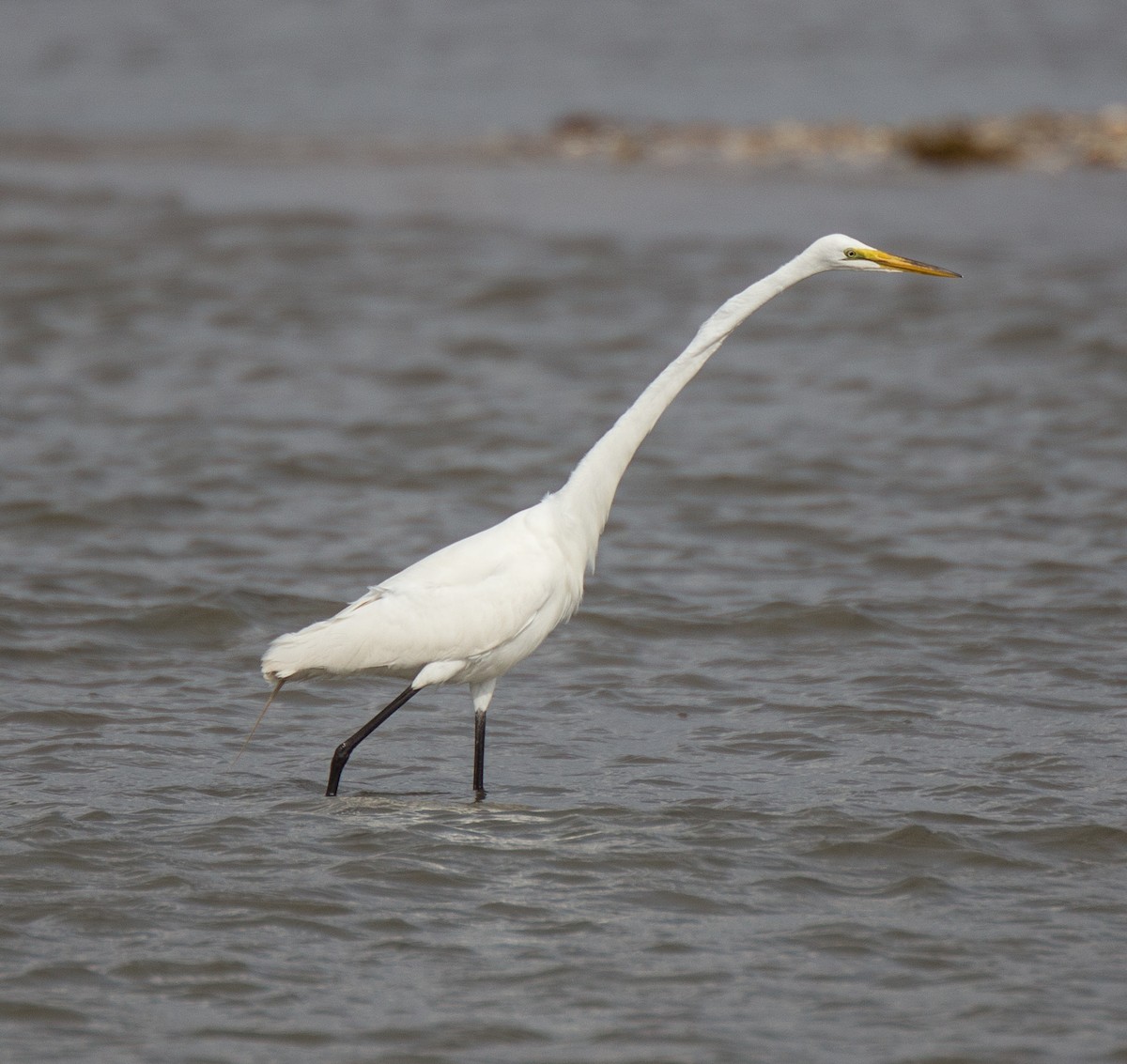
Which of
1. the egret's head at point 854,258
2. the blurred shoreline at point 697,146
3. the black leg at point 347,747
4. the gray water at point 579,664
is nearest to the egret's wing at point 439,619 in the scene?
the black leg at point 347,747

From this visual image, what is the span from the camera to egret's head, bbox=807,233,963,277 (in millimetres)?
5493

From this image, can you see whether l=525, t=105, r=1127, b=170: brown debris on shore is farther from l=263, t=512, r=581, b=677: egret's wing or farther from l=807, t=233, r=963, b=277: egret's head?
l=263, t=512, r=581, b=677: egret's wing

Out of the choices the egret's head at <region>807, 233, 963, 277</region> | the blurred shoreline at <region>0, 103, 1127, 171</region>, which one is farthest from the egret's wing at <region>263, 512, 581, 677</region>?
the blurred shoreline at <region>0, 103, 1127, 171</region>

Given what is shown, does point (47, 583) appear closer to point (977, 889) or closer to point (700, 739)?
point (700, 739)

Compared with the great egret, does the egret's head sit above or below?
above

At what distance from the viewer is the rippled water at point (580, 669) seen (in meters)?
4.27

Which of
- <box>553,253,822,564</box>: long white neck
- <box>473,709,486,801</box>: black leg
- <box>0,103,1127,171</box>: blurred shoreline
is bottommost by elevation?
<box>473,709,486,801</box>: black leg

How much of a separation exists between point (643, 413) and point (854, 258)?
868 millimetres

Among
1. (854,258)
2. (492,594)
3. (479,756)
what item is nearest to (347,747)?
(479,756)

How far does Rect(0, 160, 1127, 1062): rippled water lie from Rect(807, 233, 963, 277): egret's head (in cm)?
172

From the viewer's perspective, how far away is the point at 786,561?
860cm

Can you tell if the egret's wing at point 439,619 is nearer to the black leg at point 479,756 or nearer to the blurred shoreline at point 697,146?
the black leg at point 479,756

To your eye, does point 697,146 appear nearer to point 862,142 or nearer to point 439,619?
point 862,142

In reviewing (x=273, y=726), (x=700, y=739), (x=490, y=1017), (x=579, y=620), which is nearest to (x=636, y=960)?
(x=490, y=1017)
